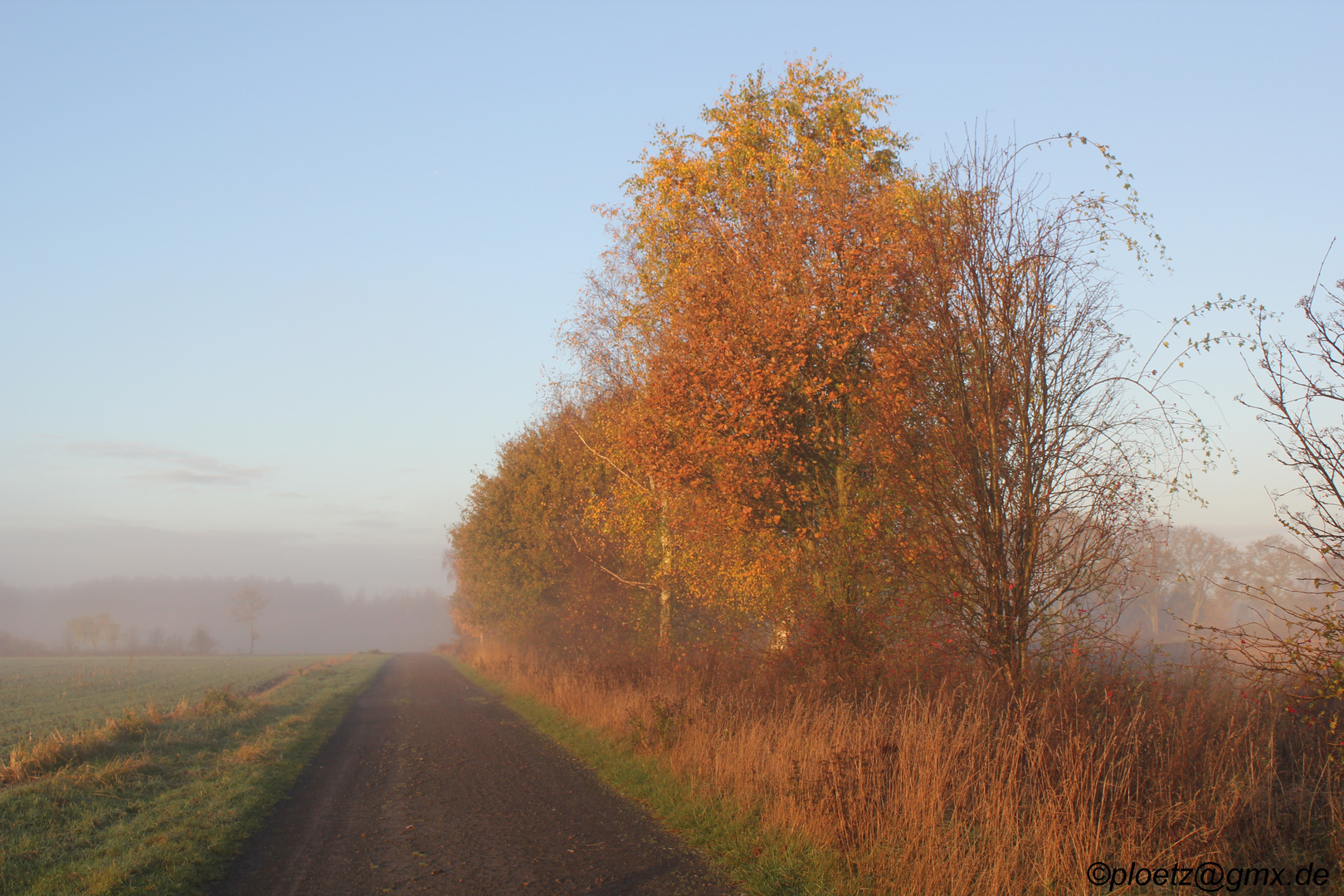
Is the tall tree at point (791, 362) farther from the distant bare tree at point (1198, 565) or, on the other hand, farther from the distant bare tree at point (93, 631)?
the distant bare tree at point (93, 631)

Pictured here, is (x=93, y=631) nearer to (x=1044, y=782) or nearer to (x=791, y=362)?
(x=791, y=362)

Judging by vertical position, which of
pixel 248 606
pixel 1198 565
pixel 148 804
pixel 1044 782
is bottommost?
pixel 248 606

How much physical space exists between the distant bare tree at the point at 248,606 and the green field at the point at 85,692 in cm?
8389

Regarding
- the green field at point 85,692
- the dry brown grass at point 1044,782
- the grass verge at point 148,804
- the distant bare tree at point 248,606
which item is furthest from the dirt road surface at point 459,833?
the distant bare tree at point 248,606

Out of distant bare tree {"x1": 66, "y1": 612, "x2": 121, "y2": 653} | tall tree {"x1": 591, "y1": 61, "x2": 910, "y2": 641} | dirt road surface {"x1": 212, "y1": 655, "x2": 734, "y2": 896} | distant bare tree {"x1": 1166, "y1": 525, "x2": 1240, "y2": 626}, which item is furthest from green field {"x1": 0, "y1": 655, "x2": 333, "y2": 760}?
distant bare tree {"x1": 66, "y1": 612, "x2": 121, "y2": 653}

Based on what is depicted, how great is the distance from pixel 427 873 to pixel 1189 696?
25.5 feet

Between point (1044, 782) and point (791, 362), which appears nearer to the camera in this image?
point (1044, 782)

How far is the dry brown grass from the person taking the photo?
5.48 m

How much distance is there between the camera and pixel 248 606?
13062 cm

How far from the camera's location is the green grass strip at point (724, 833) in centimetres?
655

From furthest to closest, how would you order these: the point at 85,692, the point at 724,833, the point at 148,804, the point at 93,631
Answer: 1. the point at 93,631
2. the point at 85,692
3. the point at 148,804
4. the point at 724,833

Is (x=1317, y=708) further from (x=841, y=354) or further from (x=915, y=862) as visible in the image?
(x=841, y=354)

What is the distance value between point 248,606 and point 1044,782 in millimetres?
150437

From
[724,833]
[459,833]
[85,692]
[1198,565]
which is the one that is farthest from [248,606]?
[724,833]
